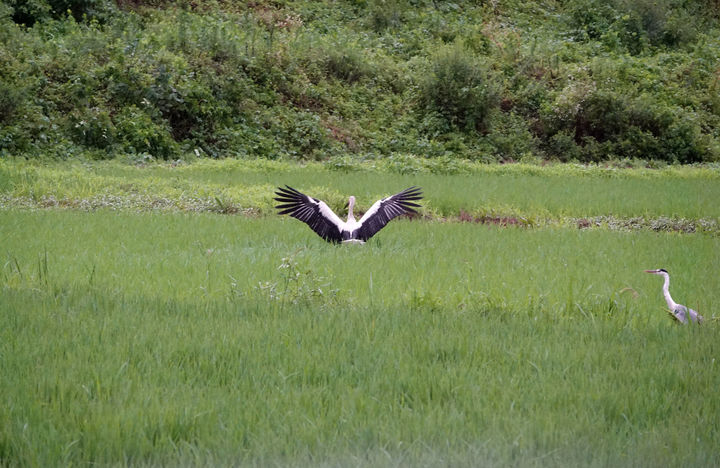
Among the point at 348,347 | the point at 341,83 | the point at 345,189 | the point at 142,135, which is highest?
the point at 341,83

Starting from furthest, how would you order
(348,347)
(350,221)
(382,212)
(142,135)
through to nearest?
1. (142,135)
2. (350,221)
3. (382,212)
4. (348,347)

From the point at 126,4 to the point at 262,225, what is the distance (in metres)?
14.5

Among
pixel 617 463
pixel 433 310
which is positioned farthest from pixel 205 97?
pixel 617 463

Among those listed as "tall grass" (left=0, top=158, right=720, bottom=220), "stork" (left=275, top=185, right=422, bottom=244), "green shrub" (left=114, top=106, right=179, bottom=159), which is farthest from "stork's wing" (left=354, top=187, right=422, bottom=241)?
"green shrub" (left=114, top=106, right=179, bottom=159)

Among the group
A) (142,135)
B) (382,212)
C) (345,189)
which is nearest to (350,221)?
(382,212)

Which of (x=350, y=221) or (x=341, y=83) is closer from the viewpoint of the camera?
(x=350, y=221)

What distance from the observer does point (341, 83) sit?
19.7m

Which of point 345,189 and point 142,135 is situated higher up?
point 142,135

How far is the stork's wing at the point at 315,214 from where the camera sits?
6.67 metres

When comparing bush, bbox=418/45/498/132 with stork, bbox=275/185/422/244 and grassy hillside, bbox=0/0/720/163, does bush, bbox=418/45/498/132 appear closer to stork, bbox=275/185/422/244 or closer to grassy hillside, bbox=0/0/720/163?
grassy hillside, bbox=0/0/720/163

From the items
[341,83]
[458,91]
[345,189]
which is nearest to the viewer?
[345,189]

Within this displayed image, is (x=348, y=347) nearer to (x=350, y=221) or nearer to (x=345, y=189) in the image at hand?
(x=350, y=221)

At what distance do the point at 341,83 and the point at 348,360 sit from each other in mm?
16690

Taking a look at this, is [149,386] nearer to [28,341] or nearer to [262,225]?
[28,341]
